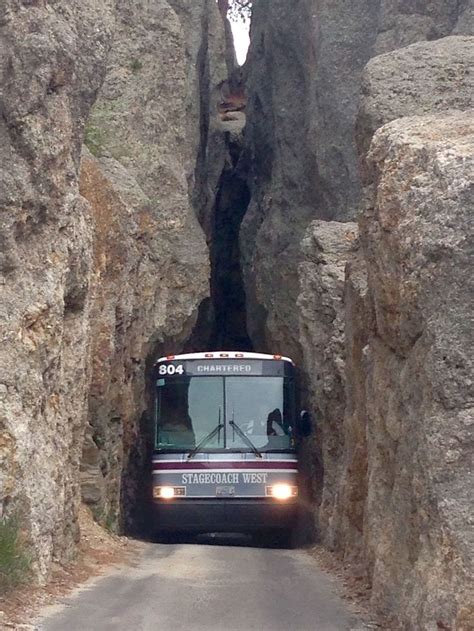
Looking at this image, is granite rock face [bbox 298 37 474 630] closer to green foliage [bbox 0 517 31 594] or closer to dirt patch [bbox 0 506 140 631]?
dirt patch [bbox 0 506 140 631]

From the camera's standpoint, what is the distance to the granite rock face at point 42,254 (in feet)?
30.5

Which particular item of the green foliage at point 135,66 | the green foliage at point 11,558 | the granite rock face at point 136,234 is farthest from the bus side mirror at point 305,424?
the green foliage at point 135,66

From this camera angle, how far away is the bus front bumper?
592 inches

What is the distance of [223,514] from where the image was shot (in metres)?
15.0

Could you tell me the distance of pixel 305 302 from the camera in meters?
17.7

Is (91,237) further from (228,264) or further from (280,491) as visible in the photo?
(228,264)

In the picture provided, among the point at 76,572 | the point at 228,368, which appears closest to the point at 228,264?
the point at 228,368

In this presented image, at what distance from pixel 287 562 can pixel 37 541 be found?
4224mm

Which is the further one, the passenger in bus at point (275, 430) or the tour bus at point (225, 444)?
the passenger in bus at point (275, 430)

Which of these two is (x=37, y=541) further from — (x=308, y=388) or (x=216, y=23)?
(x=216, y=23)

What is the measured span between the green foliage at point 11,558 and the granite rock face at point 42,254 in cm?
17

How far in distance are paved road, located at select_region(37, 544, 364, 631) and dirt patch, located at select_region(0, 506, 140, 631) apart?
0.18 metres

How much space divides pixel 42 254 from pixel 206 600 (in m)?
3.60

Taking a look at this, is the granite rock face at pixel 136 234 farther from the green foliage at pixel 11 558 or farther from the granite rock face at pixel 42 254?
the green foliage at pixel 11 558
